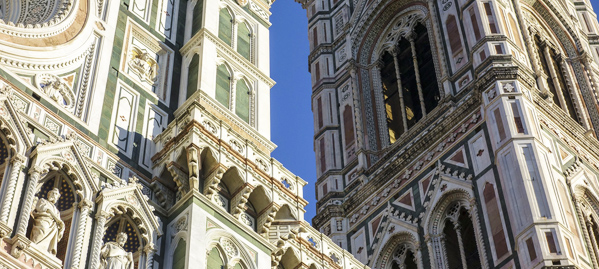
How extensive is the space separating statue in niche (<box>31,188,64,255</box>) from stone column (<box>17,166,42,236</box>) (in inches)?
4.5

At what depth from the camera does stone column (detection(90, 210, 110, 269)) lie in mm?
10695

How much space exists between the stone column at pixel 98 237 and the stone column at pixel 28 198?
736 millimetres

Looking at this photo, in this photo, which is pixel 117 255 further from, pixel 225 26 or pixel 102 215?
pixel 225 26

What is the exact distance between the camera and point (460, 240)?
19.8 metres

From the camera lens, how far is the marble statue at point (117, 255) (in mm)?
10891

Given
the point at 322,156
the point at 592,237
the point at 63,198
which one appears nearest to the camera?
the point at 63,198

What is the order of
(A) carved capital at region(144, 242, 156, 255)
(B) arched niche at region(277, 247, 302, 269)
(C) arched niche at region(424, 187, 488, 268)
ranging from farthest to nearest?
(C) arched niche at region(424, 187, 488, 268) → (B) arched niche at region(277, 247, 302, 269) → (A) carved capital at region(144, 242, 156, 255)

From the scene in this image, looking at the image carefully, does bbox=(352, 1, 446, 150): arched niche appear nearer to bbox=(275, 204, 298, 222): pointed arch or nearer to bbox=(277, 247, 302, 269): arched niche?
bbox=(277, 247, 302, 269): arched niche

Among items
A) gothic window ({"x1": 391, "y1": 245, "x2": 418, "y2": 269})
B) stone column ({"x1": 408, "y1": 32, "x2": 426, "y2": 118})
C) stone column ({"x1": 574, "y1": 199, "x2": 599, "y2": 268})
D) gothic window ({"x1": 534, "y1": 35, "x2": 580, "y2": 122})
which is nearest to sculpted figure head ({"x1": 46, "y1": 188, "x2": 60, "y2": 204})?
stone column ({"x1": 574, "y1": 199, "x2": 599, "y2": 268})

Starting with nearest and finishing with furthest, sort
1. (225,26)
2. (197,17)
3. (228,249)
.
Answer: (228,249) → (197,17) → (225,26)

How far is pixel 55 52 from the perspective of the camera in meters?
12.7

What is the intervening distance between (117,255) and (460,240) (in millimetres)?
9941

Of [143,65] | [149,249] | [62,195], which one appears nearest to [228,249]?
[149,249]

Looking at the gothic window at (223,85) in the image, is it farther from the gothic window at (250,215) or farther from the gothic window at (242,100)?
the gothic window at (250,215)
